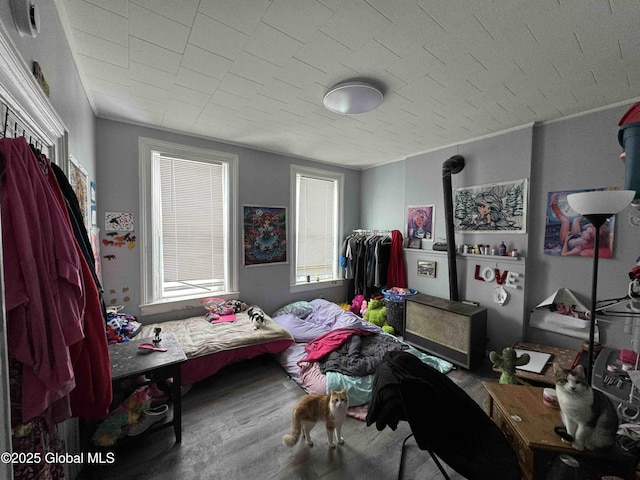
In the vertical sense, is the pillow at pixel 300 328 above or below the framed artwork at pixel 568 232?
below

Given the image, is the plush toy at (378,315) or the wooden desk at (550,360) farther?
the plush toy at (378,315)

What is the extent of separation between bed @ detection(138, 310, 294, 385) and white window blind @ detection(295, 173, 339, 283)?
4.37ft

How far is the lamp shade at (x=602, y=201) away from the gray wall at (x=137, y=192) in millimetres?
2944

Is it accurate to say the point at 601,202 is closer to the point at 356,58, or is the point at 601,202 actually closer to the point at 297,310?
the point at 356,58

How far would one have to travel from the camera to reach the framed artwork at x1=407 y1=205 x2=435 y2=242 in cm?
331

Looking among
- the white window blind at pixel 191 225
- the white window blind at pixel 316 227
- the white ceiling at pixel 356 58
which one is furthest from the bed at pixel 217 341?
the white ceiling at pixel 356 58

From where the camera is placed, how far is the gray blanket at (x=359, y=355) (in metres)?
2.19

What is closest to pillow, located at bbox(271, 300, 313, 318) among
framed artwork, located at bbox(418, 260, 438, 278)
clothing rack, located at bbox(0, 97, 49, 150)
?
framed artwork, located at bbox(418, 260, 438, 278)

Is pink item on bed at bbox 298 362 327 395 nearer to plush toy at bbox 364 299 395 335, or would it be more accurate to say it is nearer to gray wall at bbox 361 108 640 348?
plush toy at bbox 364 299 395 335

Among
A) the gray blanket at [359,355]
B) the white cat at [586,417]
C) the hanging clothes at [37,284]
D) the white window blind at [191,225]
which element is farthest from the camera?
the white window blind at [191,225]

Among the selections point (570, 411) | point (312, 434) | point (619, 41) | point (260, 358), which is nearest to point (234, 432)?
point (312, 434)

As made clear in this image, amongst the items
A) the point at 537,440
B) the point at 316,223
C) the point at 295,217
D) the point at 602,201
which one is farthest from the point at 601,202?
the point at 316,223

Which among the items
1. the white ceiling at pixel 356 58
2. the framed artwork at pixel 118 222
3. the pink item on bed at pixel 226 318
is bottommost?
the pink item on bed at pixel 226 318

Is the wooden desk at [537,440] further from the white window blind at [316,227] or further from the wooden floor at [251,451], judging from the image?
the white window blind at [316,227]
